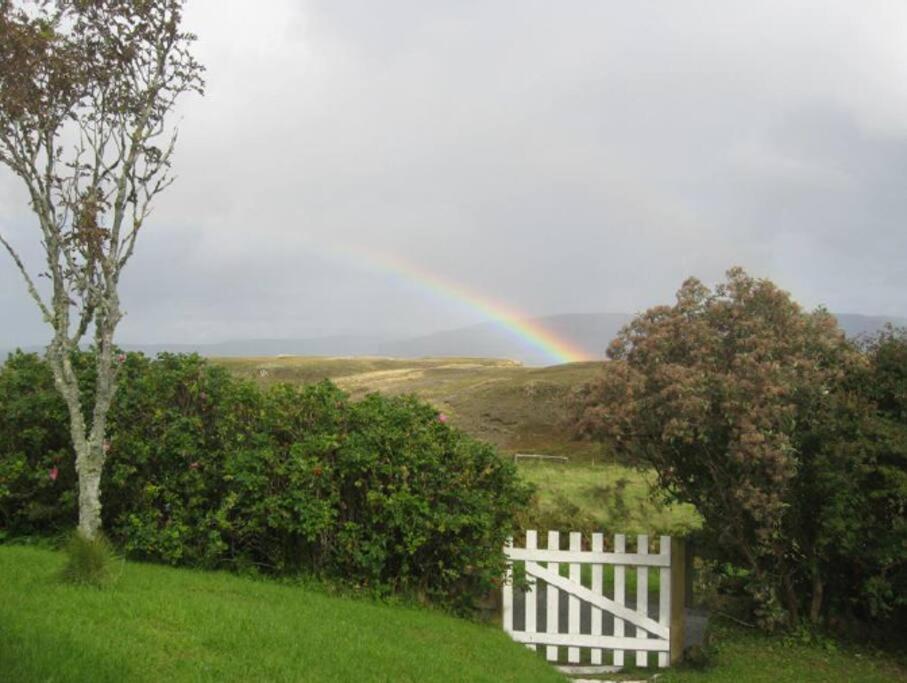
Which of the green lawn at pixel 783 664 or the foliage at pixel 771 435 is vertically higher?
the foliage at pixel 771 435

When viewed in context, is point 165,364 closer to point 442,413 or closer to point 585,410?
point 442,413

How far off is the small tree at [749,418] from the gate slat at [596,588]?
41.8 inches

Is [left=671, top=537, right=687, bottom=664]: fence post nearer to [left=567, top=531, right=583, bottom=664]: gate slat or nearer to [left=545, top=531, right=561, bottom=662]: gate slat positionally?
[left=567, top=531, right=583, bottom=664]: gate slat

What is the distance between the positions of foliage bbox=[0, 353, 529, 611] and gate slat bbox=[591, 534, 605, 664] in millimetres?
948

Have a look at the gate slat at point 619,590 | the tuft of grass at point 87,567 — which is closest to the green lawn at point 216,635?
the tuft of grass at point 87,567

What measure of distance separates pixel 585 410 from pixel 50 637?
5780mm

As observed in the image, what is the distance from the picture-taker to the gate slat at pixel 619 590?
29.4ft

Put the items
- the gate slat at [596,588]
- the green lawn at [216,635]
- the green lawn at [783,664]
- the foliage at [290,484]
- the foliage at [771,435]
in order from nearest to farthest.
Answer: the green lawn at [216,635], the green lawn at [783,664], the foliage at [771,435], the foliage at [290,484], the gate slat at [596,588]

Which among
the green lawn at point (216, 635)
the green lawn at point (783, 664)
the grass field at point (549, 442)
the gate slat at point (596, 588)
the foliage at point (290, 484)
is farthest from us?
the grass field at point (549, 442)

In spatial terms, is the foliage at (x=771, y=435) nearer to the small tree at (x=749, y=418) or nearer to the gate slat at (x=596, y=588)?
the small tree at (x=749, y=418)

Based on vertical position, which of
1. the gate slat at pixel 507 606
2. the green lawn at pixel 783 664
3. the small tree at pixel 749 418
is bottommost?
the green lawn at pixel 783 664

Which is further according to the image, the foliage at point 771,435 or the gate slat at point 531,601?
the gate slat at point 531,601

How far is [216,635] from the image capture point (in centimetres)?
606

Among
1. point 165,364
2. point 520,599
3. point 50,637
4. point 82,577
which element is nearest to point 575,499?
point 520,599
